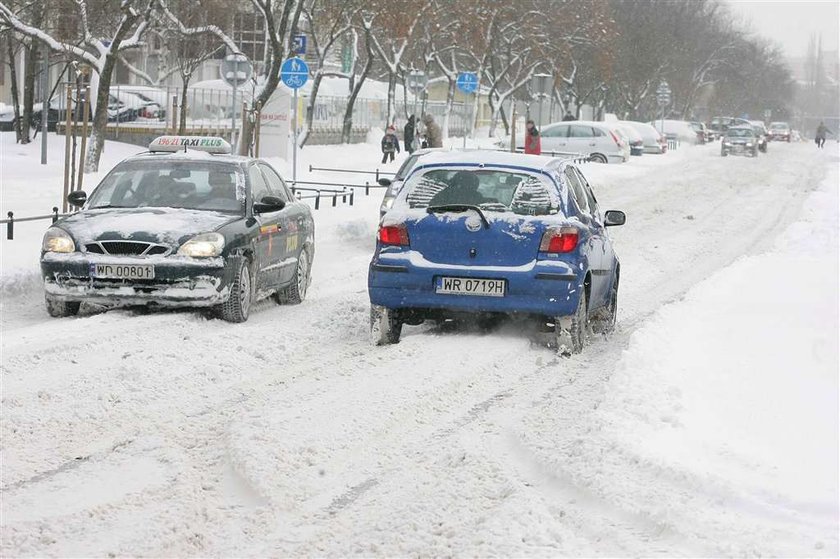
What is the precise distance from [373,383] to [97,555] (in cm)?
380

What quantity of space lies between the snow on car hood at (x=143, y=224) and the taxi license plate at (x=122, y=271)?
261 millimetres

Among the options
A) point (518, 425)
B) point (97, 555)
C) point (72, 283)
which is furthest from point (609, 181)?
point (97, 555)

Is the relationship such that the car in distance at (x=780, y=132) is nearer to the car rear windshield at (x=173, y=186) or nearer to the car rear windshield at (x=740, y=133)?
the car rear windshield at (x=740, y=133)

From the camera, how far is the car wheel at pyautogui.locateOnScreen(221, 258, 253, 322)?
40.1ft

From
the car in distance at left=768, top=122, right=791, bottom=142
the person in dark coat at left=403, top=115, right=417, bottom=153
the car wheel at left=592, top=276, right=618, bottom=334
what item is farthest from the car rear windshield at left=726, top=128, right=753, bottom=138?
the car wheel at left=592, top=276, right=618, bottom=334

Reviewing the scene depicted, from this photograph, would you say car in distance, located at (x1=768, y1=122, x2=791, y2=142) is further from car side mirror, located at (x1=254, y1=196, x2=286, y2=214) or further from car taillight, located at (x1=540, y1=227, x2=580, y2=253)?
car taillight, located at (x1=540, y1=227, x2=580, y2=253)

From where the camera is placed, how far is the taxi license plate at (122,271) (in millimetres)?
11867

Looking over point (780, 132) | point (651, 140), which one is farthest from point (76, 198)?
point (780, 132)

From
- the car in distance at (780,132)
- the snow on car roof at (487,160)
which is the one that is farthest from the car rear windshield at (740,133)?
the snow on car roof at (487,160)

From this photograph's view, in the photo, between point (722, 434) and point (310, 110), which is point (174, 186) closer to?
point (722, 434)

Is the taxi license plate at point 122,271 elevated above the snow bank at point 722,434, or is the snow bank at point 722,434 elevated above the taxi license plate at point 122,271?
the taxi license plate at point 122,271

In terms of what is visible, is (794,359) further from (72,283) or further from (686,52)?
(686,52)

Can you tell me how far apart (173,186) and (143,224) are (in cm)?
112

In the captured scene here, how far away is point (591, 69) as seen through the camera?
7912 centimetres
